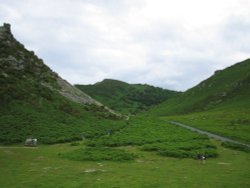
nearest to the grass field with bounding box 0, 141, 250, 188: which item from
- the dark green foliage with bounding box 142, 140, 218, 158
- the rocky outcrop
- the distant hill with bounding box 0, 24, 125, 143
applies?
the dark green foliage with bounding box 142, 140, 218, 158

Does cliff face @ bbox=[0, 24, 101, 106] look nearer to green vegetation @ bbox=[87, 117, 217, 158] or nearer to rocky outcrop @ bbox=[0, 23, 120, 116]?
rocky outcrop @ bbox=[0, 23, 120, 116]


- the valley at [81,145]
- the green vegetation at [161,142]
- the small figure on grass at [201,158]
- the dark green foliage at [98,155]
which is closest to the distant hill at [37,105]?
the valley at [81,145]

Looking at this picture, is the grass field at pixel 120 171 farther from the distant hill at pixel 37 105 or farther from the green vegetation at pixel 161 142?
the distant hill at pixel 37 105

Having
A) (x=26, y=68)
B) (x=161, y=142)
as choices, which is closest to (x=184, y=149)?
(x=161, y=142)

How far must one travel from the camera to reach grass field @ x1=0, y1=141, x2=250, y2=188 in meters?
37.7

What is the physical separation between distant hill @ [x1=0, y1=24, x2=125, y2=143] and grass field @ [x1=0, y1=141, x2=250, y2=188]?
44.6 ft

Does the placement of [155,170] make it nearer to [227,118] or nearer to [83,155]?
[83,155]

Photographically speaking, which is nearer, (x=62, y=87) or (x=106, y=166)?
(x=106, y=166)

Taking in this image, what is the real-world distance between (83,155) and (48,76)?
203 ft

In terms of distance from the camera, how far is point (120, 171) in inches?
1746

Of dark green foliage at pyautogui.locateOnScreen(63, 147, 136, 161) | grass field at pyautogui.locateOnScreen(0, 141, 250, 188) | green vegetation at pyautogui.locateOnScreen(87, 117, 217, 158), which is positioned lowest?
grass field at pyautogui.locateOnScreen(0, 141, 250, 188)

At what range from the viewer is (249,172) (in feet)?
144

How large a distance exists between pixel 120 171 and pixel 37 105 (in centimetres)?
4698

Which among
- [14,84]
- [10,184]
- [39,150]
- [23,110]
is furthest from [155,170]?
[14,84]
